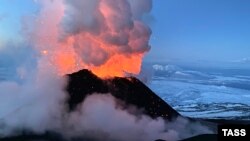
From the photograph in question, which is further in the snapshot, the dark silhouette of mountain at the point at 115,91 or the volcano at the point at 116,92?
the dark silhouette of mountain at the point at 115,91

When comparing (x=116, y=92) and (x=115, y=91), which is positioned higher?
(x=115, y=91)

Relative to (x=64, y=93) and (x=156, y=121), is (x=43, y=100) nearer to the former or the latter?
(x=64, y=93)

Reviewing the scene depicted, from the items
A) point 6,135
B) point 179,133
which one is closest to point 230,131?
point 6,135

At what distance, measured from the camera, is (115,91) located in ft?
531

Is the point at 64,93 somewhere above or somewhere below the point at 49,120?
Result: above

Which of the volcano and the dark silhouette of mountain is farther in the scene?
the dark silhouette of mountain

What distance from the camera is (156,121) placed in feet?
504

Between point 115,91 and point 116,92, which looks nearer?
point 115,91

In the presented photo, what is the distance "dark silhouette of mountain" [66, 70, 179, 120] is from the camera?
16025 centimetres

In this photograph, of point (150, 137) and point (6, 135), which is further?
point (150, 137)

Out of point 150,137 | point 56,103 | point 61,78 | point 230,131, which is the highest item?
point 61,78

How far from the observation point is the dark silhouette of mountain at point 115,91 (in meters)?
160

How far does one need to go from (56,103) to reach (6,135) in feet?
118

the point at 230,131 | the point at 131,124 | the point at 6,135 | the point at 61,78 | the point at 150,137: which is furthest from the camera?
the point at 61,78
